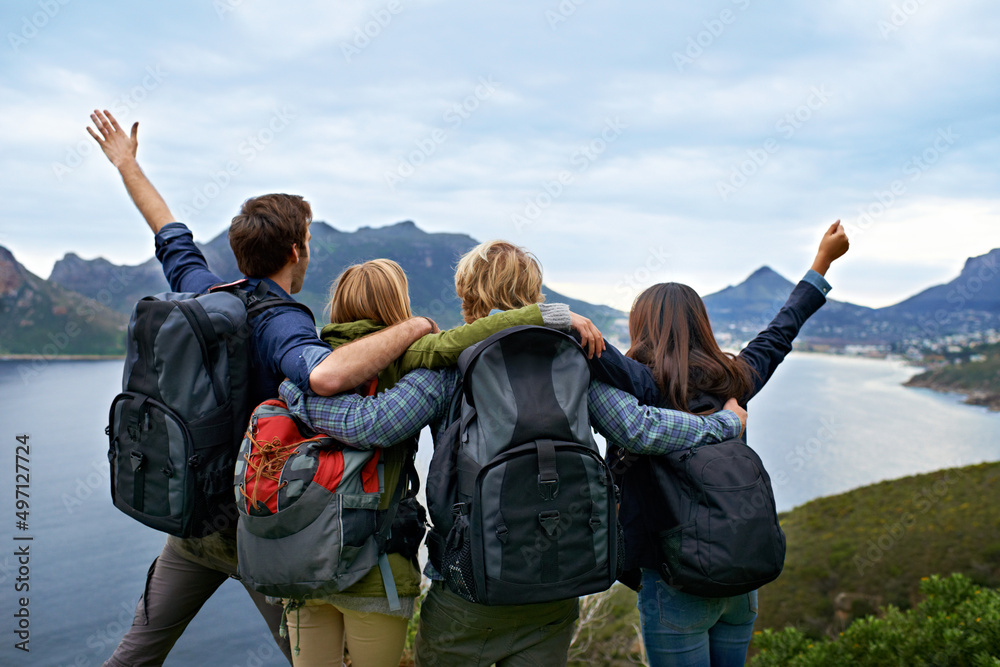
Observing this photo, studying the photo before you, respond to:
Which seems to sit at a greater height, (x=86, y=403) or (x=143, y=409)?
(x=143, y=409)

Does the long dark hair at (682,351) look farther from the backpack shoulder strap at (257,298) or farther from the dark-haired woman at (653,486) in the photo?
the backpack shoulder strap at (257,298)

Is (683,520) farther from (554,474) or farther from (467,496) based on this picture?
(467,496)

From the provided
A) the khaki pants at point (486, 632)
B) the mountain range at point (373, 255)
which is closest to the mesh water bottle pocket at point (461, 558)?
the khaki pants at point (486, 632)

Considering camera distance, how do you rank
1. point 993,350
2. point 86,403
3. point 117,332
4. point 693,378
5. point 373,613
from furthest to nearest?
point 993,350 < point 117,332 < point 86,403 < point 693,378 < point 373,613

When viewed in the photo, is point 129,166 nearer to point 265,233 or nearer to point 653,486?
point 265,233

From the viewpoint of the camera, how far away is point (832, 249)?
9.75 ft

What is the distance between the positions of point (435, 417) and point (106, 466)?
1512cm

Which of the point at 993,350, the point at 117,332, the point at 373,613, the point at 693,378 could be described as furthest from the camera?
the point at 993,350

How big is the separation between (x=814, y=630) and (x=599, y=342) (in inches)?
659

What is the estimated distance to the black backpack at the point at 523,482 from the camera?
191cm

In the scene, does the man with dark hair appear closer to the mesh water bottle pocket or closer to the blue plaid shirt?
the blue plaid shirt

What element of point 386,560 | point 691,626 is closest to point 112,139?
point 386,560

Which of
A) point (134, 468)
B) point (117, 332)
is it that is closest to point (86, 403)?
point (117, 332)

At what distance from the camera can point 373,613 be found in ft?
6.93
